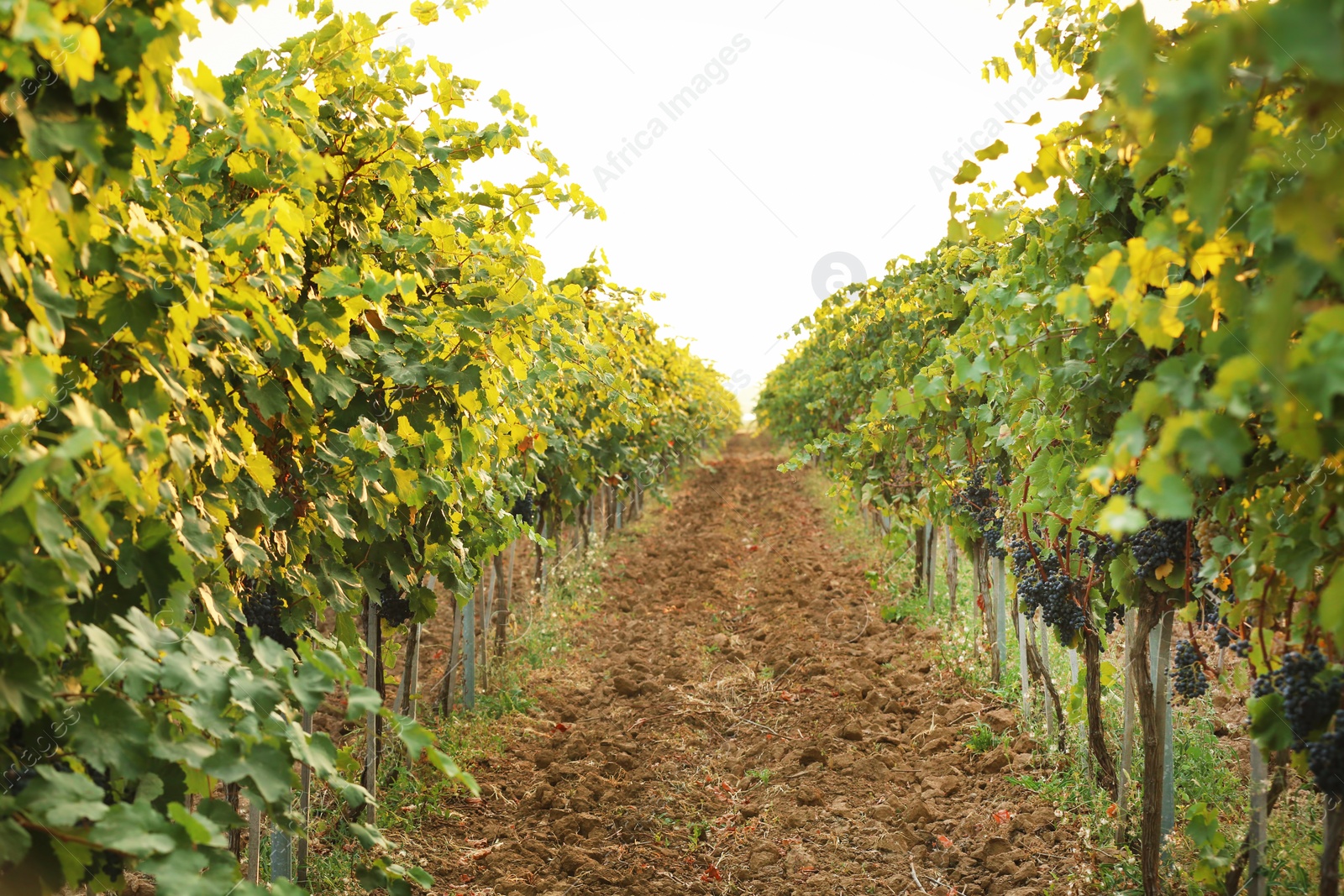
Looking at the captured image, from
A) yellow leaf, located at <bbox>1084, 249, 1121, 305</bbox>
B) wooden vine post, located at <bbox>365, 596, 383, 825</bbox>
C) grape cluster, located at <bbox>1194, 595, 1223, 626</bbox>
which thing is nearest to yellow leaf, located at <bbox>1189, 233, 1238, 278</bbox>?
yellow leaf, located at <bbox>1084, 249, 1121, 305</bbox>

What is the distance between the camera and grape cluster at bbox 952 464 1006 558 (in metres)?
4.53

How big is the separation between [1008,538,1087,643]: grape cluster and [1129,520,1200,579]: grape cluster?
2.58 feet

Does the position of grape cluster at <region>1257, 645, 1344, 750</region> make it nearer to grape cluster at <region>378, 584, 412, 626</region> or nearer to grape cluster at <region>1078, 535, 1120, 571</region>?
grape cluster at <region>1078, 535, 1120, 571</region>

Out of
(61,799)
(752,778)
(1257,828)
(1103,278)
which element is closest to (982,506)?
(752,778)

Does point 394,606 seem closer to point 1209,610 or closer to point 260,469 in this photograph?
point 260,469

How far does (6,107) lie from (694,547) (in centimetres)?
1078

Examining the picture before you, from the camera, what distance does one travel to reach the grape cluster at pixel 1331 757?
5.96 feet

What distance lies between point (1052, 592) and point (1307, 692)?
1.62m

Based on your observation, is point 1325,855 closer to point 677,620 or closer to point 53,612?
point 53,612

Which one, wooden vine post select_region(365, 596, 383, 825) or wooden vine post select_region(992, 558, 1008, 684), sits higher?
wooden vine post select_region(992, 558, 1008, 684)

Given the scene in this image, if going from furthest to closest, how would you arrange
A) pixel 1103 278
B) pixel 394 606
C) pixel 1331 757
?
1. pixel 394 606
2. pixel 1331 757
3. pixel 1103 278

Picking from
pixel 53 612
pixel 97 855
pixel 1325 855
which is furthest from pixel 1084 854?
pixel 53 612

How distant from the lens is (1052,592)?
11.4ft

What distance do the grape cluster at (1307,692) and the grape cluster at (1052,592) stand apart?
1.56 meters
